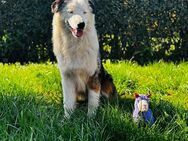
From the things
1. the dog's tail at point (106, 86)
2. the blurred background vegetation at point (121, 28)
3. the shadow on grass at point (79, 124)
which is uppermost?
the blurred background vegetation at point (121, 28)

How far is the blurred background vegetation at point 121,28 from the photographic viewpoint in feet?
27.7

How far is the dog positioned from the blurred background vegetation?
115 inches

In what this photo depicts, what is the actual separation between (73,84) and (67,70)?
21 cm

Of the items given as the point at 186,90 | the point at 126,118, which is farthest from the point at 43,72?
the point at 126,118

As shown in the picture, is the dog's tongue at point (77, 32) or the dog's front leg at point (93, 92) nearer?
the dog's tongue at point (77, 32)

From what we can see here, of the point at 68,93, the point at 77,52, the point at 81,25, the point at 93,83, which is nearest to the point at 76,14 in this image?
the point at 81,25

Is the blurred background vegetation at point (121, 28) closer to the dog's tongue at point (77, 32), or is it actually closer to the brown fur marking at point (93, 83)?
the brown fur marking at point (93, 83)

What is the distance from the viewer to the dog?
521 centimetres

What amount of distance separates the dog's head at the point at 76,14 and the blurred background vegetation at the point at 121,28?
308 cm

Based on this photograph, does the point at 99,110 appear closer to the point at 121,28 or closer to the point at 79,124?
the point at 79,124

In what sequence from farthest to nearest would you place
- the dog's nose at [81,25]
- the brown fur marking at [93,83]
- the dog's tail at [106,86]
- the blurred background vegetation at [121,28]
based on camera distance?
the blurred background vegetation at [121,28]
the dog's tail at [106,86]
the brown fur marking at [93,83]
the dog's nose at [81,25]

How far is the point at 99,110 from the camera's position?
528 cm

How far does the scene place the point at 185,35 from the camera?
28.5ft

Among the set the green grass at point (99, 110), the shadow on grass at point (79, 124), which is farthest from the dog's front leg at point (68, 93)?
the shadow on grass at point (79, 124)
